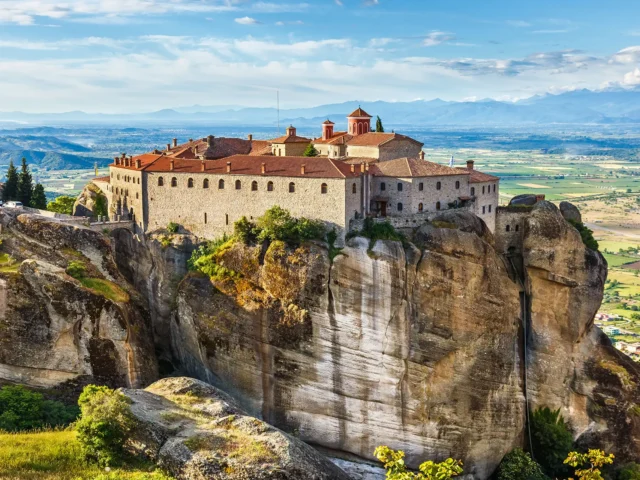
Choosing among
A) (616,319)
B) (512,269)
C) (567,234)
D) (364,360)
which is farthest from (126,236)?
(616,319)

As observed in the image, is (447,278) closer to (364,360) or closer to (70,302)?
(364,360)

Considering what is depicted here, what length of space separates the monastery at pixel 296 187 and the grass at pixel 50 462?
857 inches

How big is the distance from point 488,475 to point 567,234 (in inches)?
715

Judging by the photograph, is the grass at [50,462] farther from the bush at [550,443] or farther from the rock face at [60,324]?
the bush at [550,443]

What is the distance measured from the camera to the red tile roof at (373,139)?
6074 cm

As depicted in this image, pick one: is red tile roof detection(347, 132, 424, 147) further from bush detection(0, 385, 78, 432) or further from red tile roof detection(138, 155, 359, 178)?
bush detection(0, 385, 78, 432)

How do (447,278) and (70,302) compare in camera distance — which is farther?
(447,278)

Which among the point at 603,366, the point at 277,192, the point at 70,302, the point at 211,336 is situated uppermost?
the point at 277,192

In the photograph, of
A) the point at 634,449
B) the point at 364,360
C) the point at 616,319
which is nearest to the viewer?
the point at 364,360

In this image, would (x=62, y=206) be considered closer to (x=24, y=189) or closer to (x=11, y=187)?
(x=24, y=189)

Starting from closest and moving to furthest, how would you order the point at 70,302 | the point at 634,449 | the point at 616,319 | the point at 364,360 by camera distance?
the point at 70,302 → the point at 364,360 → the point at 634,449 → the point at 616,319

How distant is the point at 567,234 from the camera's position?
57.0 meters

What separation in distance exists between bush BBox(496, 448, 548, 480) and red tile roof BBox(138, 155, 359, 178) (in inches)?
878

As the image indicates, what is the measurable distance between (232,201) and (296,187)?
5.09 meters
